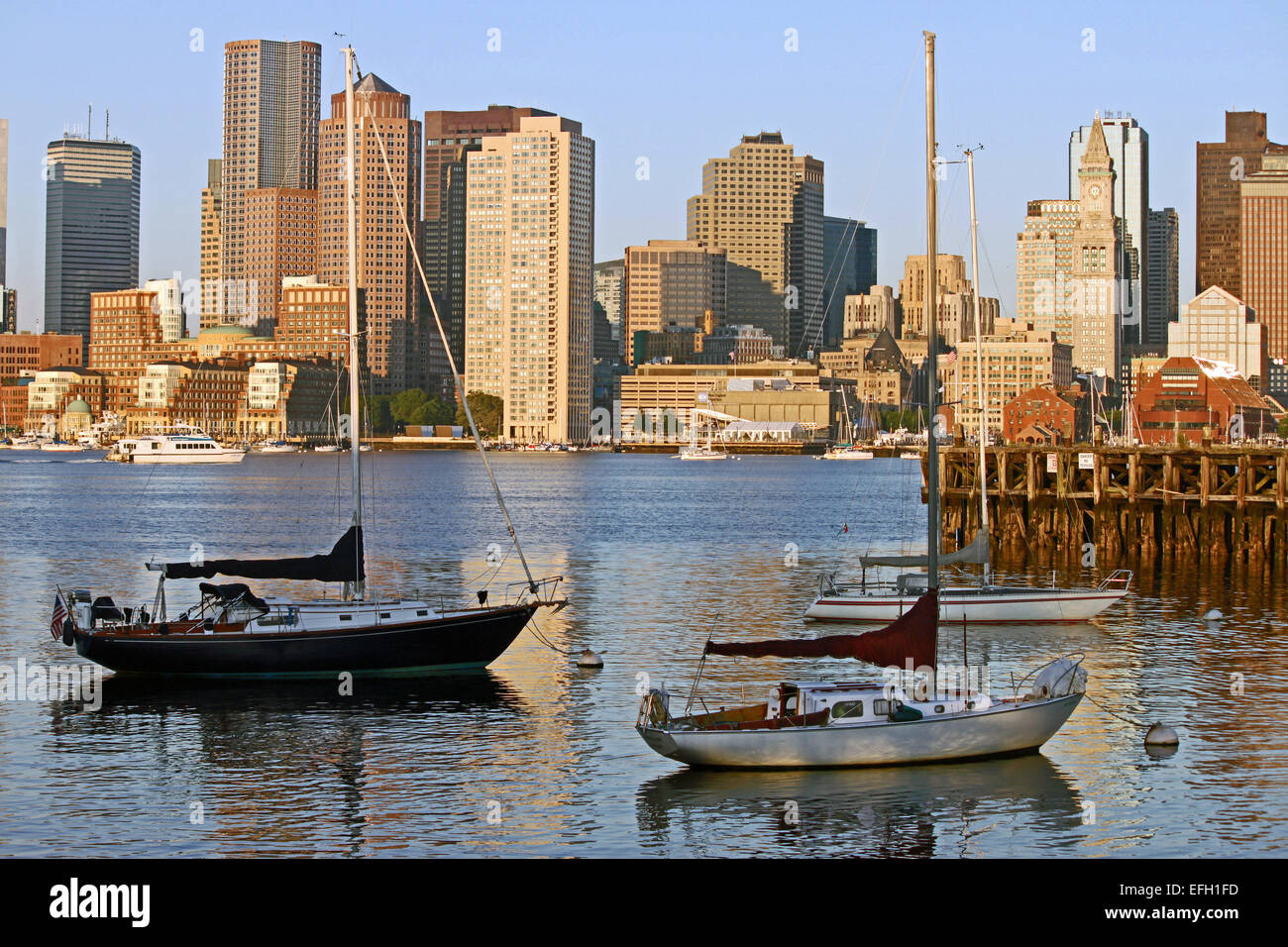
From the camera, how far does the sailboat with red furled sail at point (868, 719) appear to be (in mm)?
32719

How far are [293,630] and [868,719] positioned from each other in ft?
55.4

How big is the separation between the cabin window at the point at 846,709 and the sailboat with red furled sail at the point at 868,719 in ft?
0.07

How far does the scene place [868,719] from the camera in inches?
1292

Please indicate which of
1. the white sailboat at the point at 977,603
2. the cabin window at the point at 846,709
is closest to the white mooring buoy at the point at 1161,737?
the cabin window at the point at 846,709

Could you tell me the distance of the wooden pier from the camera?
78.1m

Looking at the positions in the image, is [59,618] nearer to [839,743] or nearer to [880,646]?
[839,743]

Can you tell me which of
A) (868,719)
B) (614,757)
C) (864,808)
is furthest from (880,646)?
(614,757)
